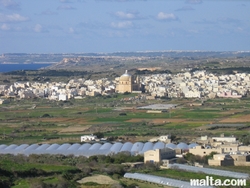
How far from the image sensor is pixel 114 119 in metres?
53.2

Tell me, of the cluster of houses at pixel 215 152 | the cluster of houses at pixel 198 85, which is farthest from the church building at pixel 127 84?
the cluster of houses at pixel 215 152

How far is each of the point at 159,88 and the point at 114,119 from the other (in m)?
27.8

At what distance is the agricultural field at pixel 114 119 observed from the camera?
43.2 metres

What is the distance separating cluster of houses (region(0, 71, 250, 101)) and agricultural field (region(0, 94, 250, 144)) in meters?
5.24

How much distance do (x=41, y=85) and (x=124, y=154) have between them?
5876cm

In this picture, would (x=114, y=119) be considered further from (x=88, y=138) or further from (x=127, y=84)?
(x=127, y=84)

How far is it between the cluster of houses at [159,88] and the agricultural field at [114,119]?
17.2ft

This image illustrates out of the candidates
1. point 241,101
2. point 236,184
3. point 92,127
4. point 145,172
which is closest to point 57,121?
point 92,127

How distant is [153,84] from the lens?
85188 mm

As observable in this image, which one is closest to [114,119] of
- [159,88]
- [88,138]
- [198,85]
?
[88,138]

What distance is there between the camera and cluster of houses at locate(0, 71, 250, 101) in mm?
77344

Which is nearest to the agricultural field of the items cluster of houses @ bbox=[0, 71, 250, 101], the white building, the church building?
the white building

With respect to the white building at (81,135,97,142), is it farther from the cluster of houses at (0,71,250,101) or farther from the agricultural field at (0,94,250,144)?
the cluster of houses at (0,71,250,101)

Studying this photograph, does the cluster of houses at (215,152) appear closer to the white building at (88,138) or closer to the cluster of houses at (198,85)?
the white building at (88,138)
